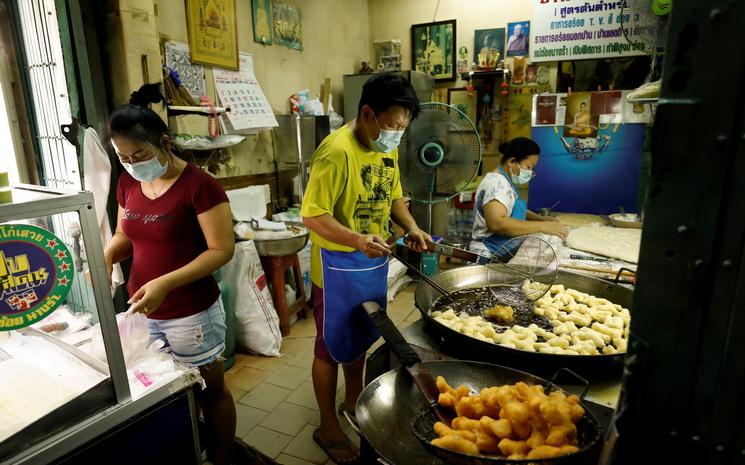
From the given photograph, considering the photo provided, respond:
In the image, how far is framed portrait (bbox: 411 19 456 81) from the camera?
5863 millimetres

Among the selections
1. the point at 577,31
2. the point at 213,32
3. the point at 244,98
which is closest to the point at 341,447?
the point at 244,98

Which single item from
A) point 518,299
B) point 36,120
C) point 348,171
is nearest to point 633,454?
point 518,299

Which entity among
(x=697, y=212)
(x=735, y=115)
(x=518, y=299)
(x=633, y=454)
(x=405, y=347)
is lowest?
(x=518, y=299)

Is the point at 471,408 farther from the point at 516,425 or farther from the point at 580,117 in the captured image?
the point at 580,117

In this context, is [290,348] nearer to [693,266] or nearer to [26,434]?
[26,434]

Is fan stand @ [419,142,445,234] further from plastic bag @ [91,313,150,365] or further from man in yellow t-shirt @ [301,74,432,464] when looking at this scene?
plastic bag @ [91,313,150,365]

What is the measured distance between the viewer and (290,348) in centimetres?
368

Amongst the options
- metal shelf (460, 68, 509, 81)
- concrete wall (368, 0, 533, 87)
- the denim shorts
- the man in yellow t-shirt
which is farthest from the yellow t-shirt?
concrete wall (368, 0, 533, 87)

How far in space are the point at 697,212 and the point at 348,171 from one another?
60.0 inches

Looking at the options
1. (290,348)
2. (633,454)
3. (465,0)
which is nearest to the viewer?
(633,454)

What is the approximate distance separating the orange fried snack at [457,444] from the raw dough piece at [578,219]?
11.6 ft

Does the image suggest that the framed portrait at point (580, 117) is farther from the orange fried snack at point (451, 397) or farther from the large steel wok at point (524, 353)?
the orange fried snack at point (451, 397)

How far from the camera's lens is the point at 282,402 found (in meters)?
2.95

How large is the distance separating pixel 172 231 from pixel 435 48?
16.9 feet
